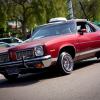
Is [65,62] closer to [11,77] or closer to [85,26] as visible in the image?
[11,77]

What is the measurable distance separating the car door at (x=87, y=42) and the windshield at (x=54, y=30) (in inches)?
15.2

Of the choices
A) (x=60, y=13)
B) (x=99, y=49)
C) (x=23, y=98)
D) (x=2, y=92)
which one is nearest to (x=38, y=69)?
(x=2, y=92)

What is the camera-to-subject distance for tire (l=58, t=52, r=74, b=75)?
11414mm

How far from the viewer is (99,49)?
44.8ft

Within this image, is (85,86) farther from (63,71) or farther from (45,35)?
(45,35)

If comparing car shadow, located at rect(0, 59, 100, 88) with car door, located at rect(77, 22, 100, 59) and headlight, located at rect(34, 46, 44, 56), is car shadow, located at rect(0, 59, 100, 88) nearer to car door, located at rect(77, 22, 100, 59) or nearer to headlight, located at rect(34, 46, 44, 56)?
car door, located at rect(77, 22, 100, 59)

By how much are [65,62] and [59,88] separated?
2261 millimetres

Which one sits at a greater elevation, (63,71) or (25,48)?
(25,48)

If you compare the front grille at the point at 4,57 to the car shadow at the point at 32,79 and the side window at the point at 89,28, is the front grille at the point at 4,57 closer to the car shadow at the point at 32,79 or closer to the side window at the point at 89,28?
the car shadow at the point at 32,79

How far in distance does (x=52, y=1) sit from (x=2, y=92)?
110ft

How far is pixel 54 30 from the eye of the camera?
12680mm

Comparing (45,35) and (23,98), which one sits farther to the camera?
(45,35)

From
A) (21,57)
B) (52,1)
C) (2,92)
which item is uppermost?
(52,1)

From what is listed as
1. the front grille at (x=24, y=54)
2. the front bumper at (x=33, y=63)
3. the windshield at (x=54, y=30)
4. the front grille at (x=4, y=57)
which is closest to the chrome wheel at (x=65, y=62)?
the front bumper at (x=33, y=63)
